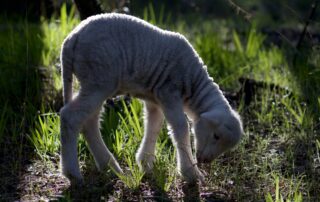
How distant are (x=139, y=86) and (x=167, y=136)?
835 millimetres

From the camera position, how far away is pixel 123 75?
4.02m

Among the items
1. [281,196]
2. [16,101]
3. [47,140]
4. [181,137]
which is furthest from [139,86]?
[16,101]

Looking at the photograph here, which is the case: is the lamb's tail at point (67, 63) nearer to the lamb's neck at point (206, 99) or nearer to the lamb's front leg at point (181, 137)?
the lamb's front leg at point (181, 137)

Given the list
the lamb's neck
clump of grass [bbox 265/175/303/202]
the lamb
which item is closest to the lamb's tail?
the lamb

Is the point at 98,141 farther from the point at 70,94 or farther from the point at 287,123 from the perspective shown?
the point at 287,123

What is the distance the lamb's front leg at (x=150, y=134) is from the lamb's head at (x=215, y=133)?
378 mm

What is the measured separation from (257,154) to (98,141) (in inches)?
47.1

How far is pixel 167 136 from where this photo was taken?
480cm

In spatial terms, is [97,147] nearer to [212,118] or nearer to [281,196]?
[212,118]

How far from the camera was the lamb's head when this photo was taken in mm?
3963

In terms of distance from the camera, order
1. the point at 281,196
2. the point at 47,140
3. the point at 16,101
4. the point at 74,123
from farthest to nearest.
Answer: the point at 16,101 < the point at 47,140 < the point at 74,123 < the point at 281,196

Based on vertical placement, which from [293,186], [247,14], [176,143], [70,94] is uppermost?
[247,14]

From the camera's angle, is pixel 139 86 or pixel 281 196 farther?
pixel 139 86

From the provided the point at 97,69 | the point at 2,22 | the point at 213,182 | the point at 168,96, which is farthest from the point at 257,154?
the point at 2,22
